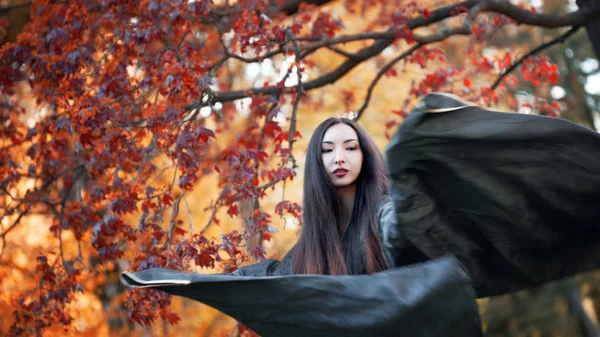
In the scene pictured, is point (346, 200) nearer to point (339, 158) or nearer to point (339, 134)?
point (339, 158)

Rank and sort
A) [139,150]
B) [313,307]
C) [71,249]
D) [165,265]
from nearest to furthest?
[313,307] → [165,265] → [139,150] → [71,249]

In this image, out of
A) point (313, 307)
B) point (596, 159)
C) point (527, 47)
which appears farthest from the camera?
point (527, 47)

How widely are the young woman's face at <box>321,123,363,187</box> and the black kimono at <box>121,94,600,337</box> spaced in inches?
26.0

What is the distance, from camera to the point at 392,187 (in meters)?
2.56

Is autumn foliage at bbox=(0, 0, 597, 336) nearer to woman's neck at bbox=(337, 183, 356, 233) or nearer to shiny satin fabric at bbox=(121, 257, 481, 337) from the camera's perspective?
woman's neck at bbox=(337, 183, 356, 233)

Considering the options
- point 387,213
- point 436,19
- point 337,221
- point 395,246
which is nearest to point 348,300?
point 395,246

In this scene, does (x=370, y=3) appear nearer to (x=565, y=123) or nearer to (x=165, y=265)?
(x=165, y=265)

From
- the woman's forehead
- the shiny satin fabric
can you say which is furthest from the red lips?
the shiny satin fabric

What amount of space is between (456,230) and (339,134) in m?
1.03

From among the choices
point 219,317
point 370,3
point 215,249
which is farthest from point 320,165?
point 219,317

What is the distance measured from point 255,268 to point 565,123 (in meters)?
1.74

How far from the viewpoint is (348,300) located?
2.59m

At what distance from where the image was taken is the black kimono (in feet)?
8.05

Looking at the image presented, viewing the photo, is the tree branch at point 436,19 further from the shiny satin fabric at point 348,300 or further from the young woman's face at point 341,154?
the shiny satin fabric at point 348,300
